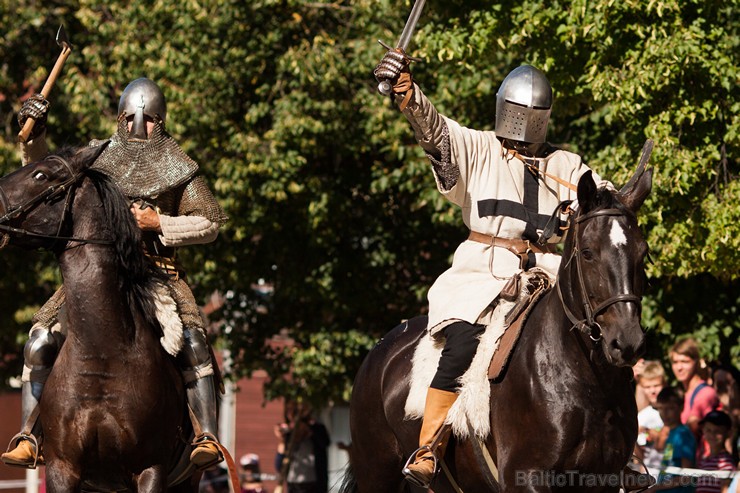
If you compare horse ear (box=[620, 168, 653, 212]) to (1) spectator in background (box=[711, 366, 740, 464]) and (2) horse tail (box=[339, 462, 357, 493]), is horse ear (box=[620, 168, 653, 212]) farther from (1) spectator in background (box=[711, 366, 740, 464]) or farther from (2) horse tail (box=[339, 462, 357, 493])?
(1) spectator in background (box=[711, 366, 740, 464])

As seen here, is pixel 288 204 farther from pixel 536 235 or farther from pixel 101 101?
pixel 536 235

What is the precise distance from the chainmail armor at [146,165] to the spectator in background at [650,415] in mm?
4688

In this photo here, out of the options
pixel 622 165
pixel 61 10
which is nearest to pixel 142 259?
pixel 622 165

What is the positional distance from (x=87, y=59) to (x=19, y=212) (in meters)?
11.5

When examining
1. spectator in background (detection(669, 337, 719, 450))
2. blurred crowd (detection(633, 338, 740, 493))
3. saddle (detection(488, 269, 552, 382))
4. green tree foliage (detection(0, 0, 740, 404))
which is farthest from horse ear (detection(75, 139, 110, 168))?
green tree foliage (detection(0, 0, 740, 404))

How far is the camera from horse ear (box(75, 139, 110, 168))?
7254 millimetres

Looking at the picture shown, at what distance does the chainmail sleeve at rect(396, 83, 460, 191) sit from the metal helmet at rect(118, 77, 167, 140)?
193 cm

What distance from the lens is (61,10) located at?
20.0 meters

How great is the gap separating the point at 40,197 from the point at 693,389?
6310 mm

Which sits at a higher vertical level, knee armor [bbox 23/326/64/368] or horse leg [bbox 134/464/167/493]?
knee armor [bbox 23/326/64/368]

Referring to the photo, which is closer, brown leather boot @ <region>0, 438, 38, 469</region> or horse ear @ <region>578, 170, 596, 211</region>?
horse ear @ <region>578, 170, 596, 211</region>

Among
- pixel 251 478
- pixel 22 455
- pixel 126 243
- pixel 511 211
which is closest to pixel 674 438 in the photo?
pixel 511 211

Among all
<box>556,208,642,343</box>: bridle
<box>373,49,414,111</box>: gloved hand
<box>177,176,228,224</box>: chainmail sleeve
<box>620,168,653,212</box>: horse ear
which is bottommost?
<box>556,208,642,343</box>: bridle

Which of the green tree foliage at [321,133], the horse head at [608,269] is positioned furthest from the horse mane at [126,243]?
the green tree foliage at [321,133]
